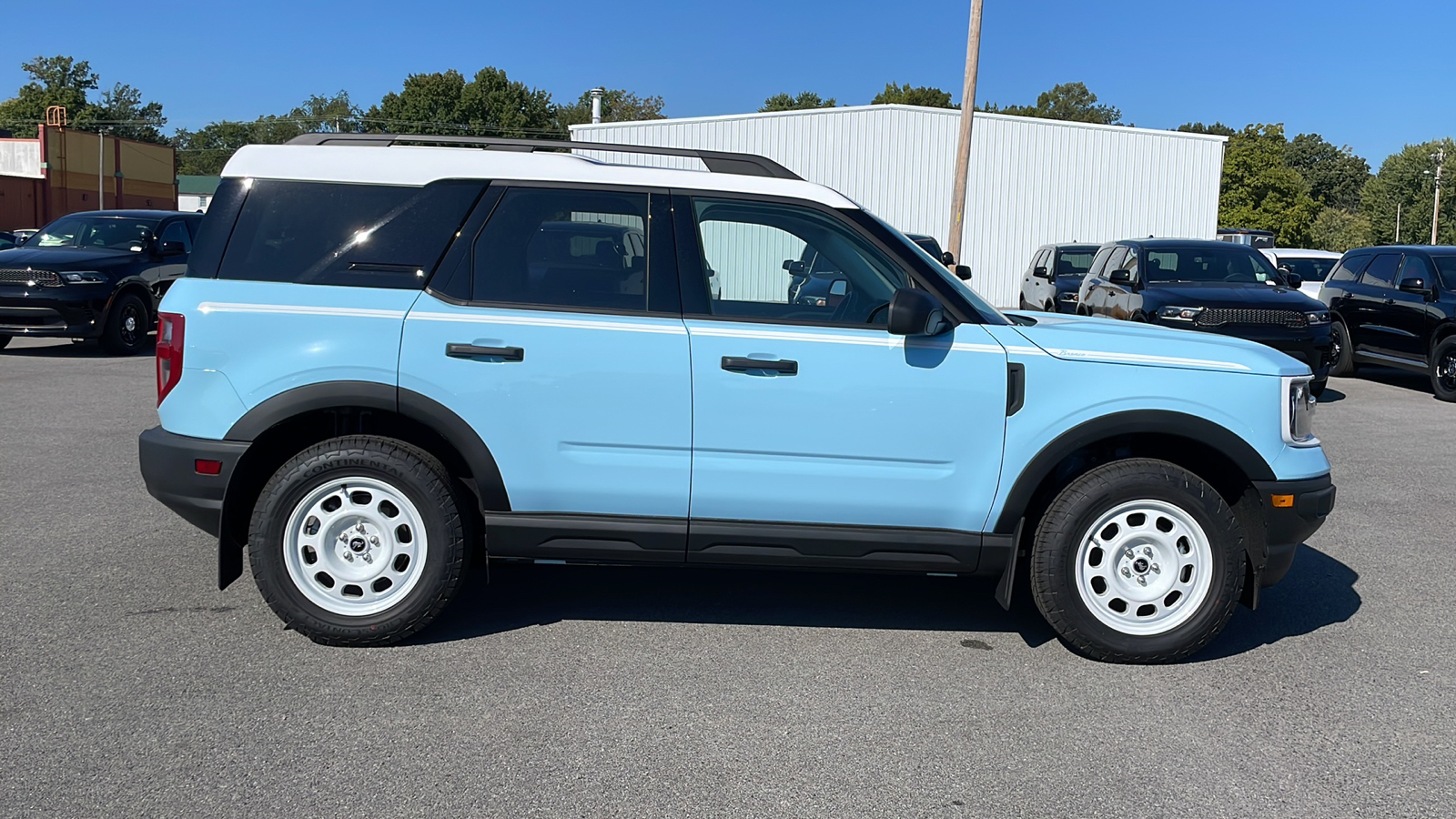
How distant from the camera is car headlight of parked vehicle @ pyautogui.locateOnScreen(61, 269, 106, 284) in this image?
46.5 ft

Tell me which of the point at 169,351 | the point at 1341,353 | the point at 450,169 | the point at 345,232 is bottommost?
the point at 1341,353

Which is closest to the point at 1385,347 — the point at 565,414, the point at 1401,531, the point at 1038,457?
the point at 1401,531

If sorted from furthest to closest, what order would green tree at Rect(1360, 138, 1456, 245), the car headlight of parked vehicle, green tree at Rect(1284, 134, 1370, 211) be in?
green tree at Rect(1284, 134, 1370, 211), green tree at Rect(1360, 138, 1456, 245), the car headlight of parked vehicle

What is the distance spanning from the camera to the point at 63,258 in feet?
47.2

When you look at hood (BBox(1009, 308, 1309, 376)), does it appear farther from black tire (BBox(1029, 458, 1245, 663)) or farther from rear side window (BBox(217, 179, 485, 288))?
rear side window (BBox(217, 179, 485, 288))

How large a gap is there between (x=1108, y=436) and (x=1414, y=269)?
12.0 m

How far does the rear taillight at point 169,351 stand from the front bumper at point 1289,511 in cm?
418

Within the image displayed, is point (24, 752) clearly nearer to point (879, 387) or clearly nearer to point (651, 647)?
point (651, 647)

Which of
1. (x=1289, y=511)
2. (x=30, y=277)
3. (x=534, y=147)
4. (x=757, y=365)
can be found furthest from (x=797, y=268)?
(x=30, y=277)

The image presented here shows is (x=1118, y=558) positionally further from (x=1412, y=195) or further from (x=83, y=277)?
(x=1412, y=195)

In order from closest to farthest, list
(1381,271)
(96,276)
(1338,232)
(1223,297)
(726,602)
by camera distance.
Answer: (726,602), (1223,297), (96,276), (1381,271), (1338,232)

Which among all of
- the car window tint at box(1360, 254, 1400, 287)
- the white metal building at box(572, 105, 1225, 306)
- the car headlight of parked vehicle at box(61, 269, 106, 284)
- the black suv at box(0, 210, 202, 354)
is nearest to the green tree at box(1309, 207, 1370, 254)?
the white metal building at box(572, 105, 1225, 306)

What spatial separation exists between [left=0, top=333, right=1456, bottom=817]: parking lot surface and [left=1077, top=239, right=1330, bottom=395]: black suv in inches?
234

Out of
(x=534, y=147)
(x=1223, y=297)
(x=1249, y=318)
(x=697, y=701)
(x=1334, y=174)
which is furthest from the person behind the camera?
(x=1334, y=174)
